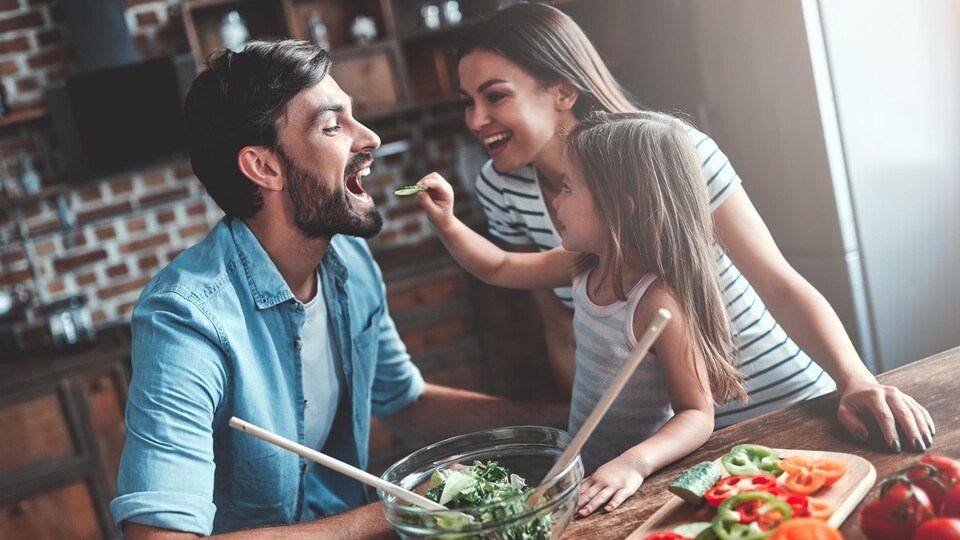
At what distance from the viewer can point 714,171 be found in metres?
1.14

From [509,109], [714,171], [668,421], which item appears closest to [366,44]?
[509,109]

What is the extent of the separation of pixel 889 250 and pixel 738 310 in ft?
1.47

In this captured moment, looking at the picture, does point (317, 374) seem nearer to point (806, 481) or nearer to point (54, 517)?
point (806, 481)

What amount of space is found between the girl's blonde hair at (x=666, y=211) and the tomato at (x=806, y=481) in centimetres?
22

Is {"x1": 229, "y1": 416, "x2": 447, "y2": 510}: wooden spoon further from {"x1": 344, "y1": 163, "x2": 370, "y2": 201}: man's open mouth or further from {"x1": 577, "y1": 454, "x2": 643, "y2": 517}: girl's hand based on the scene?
{"x1": 344, "y1": 163, "x2": 370, "y2": 201}: man's open mouth

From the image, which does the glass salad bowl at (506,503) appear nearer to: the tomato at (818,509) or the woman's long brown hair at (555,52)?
the tomato at (818,509)

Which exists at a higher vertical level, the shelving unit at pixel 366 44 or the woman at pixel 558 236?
the shelving unit at pixel 366 44

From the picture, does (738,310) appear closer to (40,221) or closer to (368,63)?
(368,63)

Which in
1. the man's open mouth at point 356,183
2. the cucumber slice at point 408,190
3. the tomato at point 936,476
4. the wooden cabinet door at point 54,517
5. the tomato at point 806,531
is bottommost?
the wooden cabinet door at point 54,517

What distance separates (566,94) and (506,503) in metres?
0.65

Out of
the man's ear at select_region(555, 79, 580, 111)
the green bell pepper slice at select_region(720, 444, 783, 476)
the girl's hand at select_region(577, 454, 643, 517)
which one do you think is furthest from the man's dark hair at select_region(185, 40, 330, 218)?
the green bell pepper slice at select_region(720, 444, 783, 476)

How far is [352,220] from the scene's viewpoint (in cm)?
135

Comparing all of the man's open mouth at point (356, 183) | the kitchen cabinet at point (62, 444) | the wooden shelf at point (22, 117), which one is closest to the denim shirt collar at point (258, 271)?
the man's open mouth at point (356, 183)

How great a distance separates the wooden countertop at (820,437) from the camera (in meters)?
0.93
